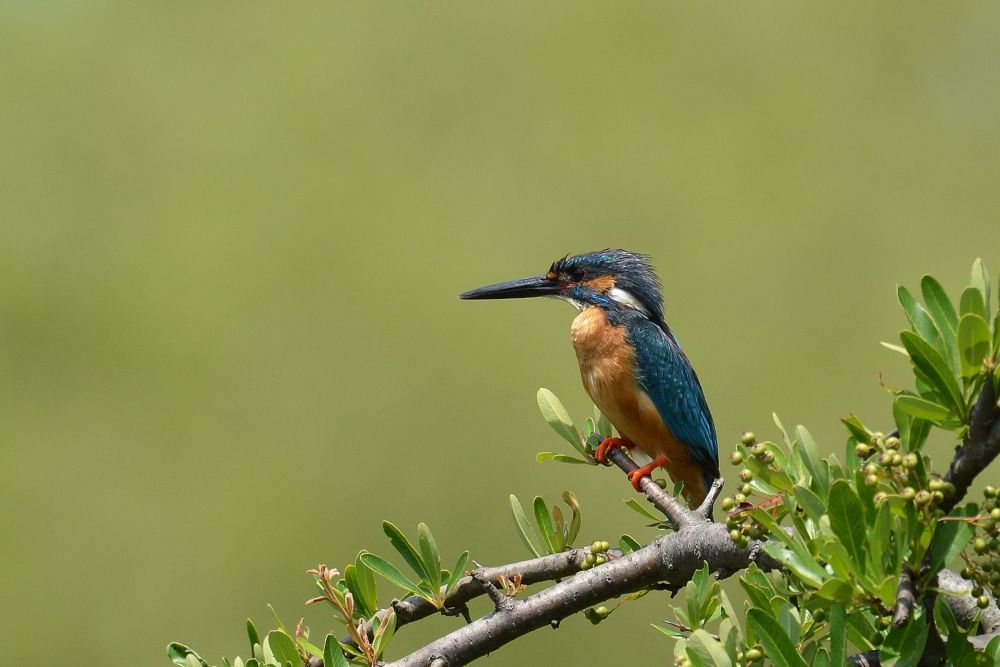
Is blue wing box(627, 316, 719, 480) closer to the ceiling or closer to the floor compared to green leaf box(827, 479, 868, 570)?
closer to the floor

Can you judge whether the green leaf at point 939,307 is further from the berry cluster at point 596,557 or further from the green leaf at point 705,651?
the berry cluster at point 596,557

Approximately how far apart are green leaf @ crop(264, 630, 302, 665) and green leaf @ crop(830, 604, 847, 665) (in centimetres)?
66

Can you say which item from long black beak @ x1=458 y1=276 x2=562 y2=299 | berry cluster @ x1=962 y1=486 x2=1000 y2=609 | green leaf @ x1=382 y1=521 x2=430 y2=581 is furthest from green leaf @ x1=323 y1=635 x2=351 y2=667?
long black beak @ x1=458 y1=276 x2=562 y2=299

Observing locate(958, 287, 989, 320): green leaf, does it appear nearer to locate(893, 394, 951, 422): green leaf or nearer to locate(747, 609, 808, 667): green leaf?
locate(893, 394, 951, 422): green leaf

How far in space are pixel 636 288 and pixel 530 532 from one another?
181cm

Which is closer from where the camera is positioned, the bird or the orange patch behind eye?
the bird

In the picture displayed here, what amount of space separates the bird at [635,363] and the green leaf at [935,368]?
1.75m

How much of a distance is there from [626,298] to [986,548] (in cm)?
240

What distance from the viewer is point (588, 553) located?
4.72ft

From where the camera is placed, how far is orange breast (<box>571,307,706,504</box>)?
289 centimetres

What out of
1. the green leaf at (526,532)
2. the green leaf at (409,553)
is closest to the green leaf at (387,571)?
the green leaf at (409,553)

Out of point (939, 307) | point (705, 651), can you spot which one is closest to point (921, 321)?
point (939, 307)

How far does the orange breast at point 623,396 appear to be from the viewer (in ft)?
9.50

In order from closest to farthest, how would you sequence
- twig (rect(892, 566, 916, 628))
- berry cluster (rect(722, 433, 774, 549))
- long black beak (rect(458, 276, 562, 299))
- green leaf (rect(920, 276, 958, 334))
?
twig (rect(892, 566, 916, 628))
green leaf (rect(920, 276, 958, 334))
berry cluster (rect(722, 433, 774, 549))
long black beak (rect(458, 276, 562, 299))
